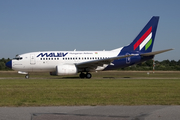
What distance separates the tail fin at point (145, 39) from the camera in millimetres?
31516

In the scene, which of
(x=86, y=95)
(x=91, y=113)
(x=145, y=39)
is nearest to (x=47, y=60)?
(x=145, y=39)

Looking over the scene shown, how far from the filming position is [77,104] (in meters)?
9.95

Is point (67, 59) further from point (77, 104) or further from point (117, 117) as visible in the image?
point (117, 117)

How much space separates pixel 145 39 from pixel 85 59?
7.34m

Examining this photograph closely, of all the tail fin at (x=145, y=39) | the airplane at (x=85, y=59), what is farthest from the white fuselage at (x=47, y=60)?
the tail fin at (x=145, y=39)

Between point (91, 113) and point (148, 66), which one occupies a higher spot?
point (148, 66)

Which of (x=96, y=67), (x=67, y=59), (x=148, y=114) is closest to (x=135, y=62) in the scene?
(x=96, y=67)

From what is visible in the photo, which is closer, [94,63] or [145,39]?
[94,63]

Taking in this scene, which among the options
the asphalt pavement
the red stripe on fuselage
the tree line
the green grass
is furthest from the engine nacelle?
the tree line

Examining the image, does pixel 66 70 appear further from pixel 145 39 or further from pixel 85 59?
pixel 145 39

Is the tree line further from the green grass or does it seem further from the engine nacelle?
the green grass

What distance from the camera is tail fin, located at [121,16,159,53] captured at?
3152 centimetres

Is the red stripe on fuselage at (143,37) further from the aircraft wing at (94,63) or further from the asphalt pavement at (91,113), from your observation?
the asphalt pavement at (91,113)

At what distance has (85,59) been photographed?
31203mm
